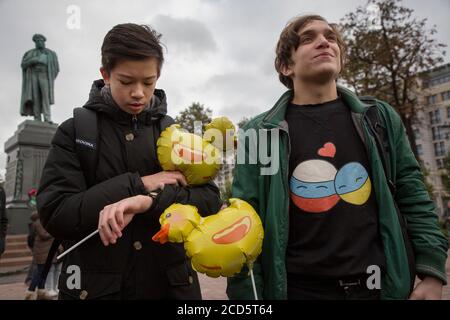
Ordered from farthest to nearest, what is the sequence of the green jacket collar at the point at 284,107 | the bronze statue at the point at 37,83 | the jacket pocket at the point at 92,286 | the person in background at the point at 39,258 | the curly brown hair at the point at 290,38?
1. the bronze statue at the point at 37,83
2. the person in background at the point at 39,258
3. the curly brown hair at the point at 290,38
4. the green jacket collar at the point at 284,107
5. the jacket pocket at the point at 92,286

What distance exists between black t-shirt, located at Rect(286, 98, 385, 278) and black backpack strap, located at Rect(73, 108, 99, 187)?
885 millimetres

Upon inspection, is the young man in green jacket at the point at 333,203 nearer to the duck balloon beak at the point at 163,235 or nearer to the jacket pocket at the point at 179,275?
the jacket pocket at the point at 179,275

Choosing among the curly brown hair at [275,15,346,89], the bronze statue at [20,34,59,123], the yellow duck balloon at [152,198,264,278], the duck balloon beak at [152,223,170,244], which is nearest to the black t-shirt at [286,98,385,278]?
the yellow duck balloon at [152,198,264,278]

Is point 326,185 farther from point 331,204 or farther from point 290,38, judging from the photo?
point 290,38

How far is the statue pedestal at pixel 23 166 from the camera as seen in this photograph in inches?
479

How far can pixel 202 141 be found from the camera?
171 centimetres

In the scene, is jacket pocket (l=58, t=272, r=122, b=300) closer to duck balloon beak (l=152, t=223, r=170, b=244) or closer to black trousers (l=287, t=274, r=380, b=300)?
duck balloon beak (l=152, t=223, r=170, b=244)

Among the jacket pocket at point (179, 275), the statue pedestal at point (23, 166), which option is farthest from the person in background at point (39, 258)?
the statue pedestal at point (23, 166)

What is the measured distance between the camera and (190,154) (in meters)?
1.63

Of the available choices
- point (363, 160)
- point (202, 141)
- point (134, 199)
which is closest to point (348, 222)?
point (363, 160)

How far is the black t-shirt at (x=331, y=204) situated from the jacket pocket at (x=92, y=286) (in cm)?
73

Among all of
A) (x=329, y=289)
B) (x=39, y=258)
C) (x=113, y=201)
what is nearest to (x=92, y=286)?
(x=113, y=201)

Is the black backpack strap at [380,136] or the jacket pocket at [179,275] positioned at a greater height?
the black backpack strap at [380,136]
